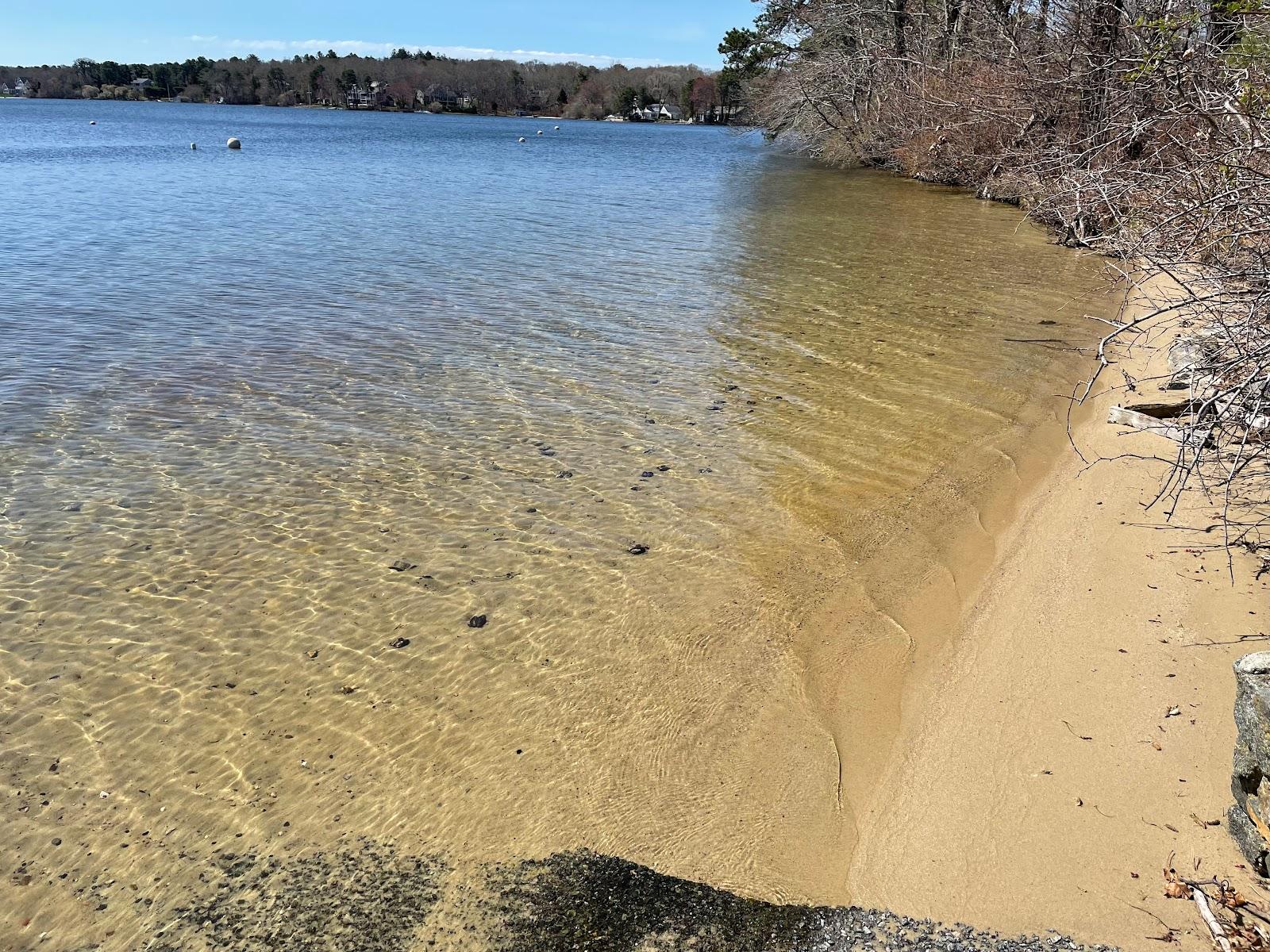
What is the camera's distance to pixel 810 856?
3574 millimetres

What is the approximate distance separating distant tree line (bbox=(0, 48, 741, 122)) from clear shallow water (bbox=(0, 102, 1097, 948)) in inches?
4313

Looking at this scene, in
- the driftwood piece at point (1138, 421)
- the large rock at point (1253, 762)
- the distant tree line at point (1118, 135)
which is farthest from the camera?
the driftwood piece at point (1138, 421)

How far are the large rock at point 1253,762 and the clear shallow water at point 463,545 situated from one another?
148 centimetres

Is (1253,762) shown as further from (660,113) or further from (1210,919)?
(660,113)

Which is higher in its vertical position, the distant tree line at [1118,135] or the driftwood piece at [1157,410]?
the distant tree line at [1118,135]

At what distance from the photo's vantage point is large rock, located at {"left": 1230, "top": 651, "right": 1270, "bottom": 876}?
3.09m

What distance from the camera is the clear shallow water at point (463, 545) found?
383 centimetres

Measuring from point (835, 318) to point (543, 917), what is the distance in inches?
389

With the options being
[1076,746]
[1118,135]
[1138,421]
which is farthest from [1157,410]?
[1076,746]

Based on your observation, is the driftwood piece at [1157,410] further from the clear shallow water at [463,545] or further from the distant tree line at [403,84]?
the distant tree line at [403,84]

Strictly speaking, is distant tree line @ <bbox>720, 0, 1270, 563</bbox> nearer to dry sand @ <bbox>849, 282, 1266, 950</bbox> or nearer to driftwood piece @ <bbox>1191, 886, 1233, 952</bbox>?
driftwood piece @ <bbox>1191, 886, 1233, 952</bbox>

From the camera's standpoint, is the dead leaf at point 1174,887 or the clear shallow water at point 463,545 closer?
the dead leaf at point 1174,887

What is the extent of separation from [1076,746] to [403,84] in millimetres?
152128

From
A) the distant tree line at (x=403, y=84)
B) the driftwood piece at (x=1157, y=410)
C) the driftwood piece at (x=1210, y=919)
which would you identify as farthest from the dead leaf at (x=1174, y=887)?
the distant tree line at (x=403, y=84)
